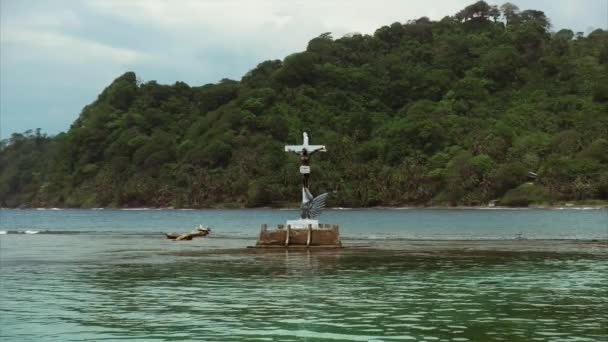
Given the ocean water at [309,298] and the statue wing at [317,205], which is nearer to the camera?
the ocean water at [309,298]

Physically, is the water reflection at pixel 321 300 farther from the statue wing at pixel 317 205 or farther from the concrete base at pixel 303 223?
the concrete base at pixel 303 223

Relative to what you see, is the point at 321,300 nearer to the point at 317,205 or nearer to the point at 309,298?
the point at 309,298

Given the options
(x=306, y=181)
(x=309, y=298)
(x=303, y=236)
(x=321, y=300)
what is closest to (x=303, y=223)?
(x=303, y=236)

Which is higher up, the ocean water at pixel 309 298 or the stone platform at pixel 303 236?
the stone platform at pixel 303 236

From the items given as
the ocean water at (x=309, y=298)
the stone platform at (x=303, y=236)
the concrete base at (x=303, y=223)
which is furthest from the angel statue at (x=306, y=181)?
the ocean water at (x=309, y=298)

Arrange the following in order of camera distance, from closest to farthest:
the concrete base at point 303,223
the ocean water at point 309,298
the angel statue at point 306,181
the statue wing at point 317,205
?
1. the ocean water at point 309,298
2. the angel statue at point 306,181
3. the statue wing at point 317,205
4. the concrete base at point 303,223

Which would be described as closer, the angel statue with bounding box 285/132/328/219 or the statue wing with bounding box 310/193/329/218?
the angel statue with bounding box 285/132/328/219

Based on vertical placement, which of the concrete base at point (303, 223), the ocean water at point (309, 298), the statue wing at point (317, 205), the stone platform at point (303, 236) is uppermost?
the statue wing at point (317, 205)

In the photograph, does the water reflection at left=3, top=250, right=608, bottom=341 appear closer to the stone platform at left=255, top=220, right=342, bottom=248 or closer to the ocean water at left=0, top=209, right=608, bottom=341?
the ocean water at left=0, top=209, right=608, bottom=341

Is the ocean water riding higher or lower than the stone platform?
lower

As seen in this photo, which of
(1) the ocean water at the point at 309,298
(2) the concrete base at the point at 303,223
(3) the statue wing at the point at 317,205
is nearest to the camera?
(1) the ocean water at the point at 309,298

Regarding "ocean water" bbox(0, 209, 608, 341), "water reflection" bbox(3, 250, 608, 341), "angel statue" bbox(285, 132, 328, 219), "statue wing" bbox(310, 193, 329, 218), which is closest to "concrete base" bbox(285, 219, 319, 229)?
"angel statue" bbox(285, 132, 328, 219)

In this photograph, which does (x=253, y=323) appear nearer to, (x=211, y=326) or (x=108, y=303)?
(x=211, y=326)

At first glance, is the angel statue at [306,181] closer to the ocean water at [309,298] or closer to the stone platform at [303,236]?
the stone platform at [303,236]
